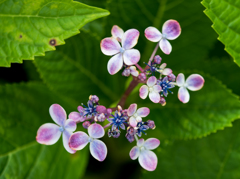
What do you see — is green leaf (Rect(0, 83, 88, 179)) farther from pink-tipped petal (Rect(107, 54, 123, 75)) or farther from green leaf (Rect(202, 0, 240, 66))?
green leaf (Rect(202, 0, 240, 66))

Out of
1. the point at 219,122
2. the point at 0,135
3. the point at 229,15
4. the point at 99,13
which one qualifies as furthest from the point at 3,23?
the point at 219,122

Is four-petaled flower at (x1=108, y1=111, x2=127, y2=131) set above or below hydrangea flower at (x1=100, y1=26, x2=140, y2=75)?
below

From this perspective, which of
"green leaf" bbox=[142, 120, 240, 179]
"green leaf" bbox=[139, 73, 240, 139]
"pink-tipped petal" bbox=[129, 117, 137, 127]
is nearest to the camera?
"pink-tipped petal" bbox=[129, 117, 137, 127]

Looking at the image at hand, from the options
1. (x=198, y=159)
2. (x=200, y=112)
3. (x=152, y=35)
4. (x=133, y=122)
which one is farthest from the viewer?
(x=198, y=159)

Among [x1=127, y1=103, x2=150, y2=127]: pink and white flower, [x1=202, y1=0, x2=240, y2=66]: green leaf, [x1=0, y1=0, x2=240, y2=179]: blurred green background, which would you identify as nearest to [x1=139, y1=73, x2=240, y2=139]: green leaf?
[x1=0, y1=0, x2=240, y2=179]: blurred green background

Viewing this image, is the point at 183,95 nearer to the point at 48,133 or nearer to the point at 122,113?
the point at 122,113

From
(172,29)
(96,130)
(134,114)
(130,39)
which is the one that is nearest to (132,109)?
(134,114)

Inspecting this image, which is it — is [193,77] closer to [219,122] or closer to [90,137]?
[219,122]
